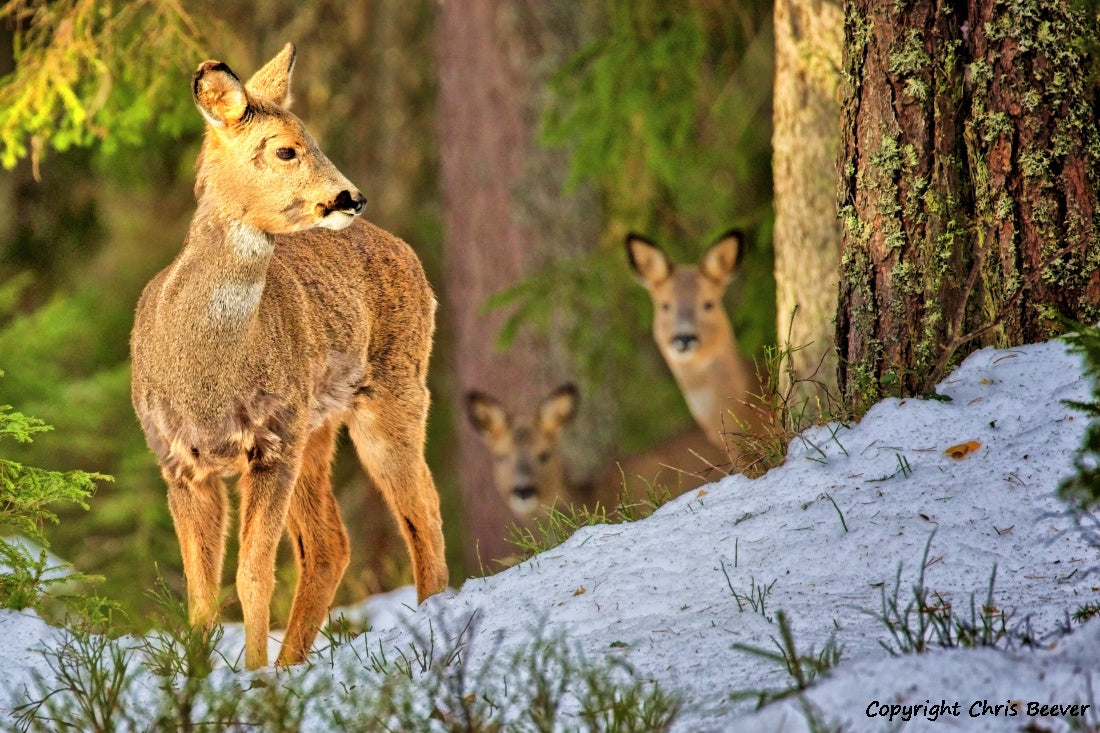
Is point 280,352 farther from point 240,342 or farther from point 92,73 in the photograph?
point 92,73

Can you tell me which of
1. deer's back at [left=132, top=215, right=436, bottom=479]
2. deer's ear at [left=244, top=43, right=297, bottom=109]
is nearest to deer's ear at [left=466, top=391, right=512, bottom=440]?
deer's back at [left=132, top=215, right=436, bottom=479]

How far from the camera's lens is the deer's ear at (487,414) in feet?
37.9

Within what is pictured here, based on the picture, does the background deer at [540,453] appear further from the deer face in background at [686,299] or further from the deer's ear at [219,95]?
→ the deer's ear at [219,95]

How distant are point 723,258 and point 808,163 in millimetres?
3401

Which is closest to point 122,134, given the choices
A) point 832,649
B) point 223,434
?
point 223,434

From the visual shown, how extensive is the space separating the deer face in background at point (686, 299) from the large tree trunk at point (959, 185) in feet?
18.3

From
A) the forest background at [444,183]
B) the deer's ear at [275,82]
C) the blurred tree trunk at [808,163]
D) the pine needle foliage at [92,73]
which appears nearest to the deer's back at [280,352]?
the deer's ear at [275,82]

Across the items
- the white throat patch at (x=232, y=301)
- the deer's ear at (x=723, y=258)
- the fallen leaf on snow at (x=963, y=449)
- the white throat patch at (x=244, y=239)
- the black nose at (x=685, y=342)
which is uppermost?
the deer's ear at (x=723, y=258)

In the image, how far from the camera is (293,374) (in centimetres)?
566

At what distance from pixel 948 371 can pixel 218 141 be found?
2.99 meters

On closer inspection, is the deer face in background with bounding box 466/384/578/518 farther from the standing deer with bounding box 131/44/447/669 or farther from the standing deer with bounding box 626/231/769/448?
the standing deer with bounding box 131/44/447/669

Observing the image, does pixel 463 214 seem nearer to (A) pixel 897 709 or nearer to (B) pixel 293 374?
(B) pixel 293 374

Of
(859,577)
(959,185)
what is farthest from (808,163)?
(859,577)

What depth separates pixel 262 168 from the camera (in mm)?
5465
